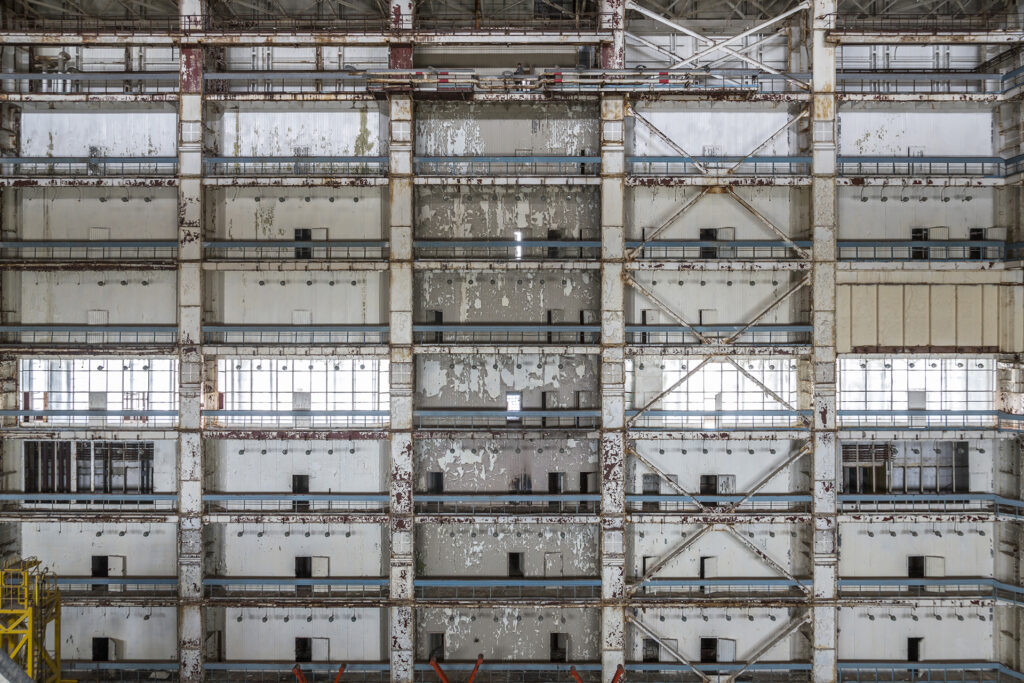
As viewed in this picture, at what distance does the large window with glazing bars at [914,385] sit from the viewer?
19062 millimetres

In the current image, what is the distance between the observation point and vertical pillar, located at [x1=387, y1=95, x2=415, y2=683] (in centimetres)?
1803

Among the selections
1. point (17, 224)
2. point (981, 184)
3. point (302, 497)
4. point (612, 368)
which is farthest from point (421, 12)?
point (981, 184)

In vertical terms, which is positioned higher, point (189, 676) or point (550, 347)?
point (550, 347)

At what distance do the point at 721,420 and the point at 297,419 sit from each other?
1281cm

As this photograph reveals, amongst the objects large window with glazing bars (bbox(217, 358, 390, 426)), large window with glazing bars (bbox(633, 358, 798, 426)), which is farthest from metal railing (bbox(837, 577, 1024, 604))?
large window with glazing bars (bbox(217, 358, 390, 426))

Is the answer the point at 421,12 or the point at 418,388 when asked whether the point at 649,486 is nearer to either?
the point at 418,388

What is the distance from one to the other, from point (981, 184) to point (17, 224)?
94.7ft

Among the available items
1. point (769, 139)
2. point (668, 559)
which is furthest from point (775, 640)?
point (769, 139)

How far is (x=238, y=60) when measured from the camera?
19344 millimetres

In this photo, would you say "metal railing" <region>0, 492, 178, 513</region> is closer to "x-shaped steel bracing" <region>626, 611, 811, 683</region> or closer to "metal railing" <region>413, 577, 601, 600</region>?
"metal railing" <region>413, 577, 601, 600</region>

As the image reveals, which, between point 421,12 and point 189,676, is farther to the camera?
point 421,12

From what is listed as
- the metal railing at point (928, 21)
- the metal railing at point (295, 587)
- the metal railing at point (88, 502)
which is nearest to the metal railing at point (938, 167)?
the metal railing at point (928, 21)

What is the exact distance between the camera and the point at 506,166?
62.3ft

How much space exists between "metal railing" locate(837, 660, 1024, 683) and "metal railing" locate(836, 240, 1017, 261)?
39.7ft
